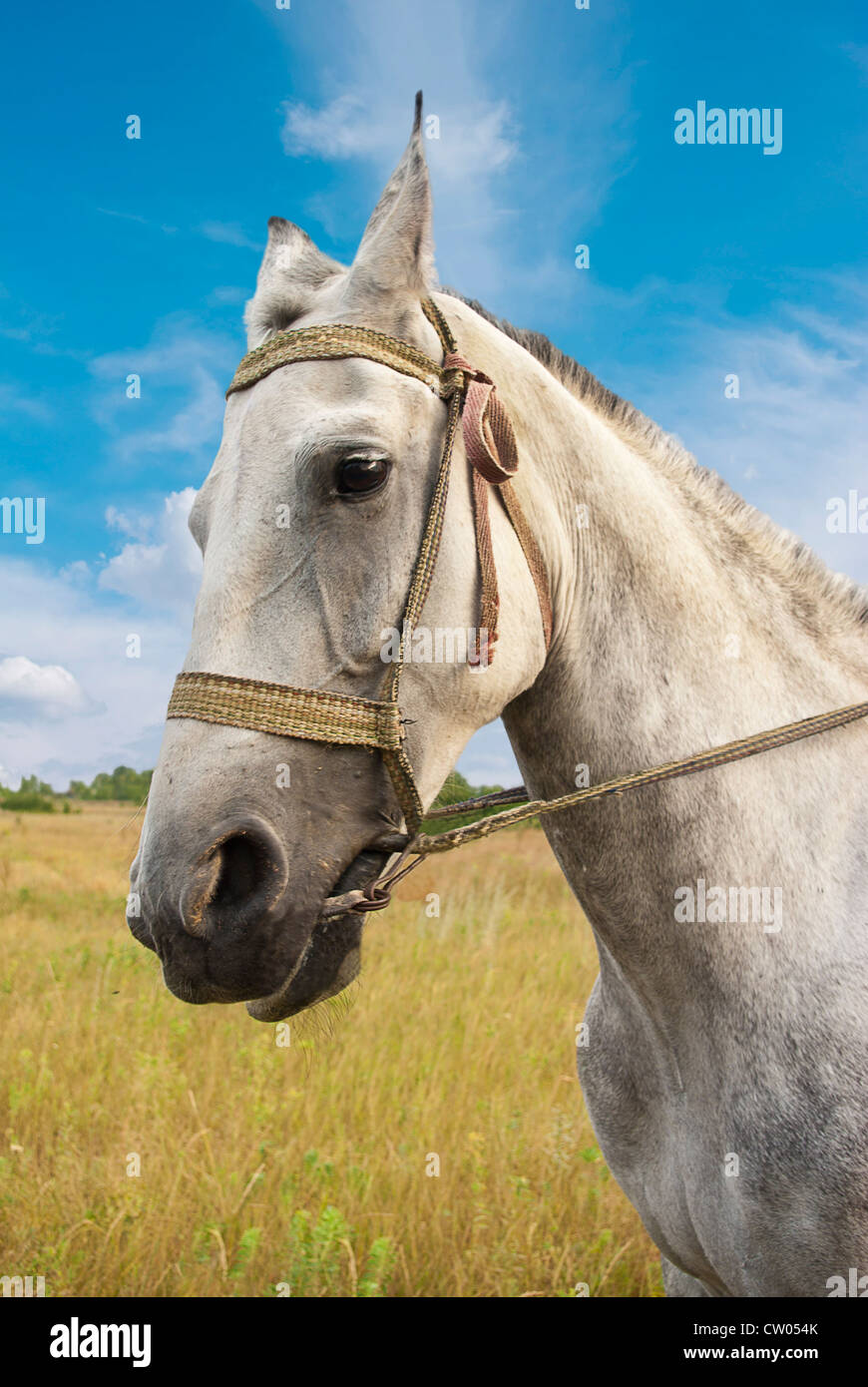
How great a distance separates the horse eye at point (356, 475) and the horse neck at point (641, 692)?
47cm

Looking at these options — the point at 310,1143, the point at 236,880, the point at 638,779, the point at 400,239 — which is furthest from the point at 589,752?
the point at 310,1143

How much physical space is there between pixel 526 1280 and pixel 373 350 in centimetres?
369

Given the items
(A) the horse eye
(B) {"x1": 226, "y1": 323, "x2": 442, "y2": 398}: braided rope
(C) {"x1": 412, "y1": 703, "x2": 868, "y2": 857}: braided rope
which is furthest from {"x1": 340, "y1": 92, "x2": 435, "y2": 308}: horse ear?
(C) {"x1": 412, "y1": 703, "x2": 868, "y2": 857}: braided rope

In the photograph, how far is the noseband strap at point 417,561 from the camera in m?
1.73

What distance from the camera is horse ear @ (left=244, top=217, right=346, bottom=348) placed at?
216 centimetres

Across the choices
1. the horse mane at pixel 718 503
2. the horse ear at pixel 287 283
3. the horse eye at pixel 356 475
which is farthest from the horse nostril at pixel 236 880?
the horse mane at pixel 718 503

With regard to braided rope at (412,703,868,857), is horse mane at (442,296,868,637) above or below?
above

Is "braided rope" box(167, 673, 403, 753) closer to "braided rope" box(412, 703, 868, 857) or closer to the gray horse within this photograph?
the gray horse

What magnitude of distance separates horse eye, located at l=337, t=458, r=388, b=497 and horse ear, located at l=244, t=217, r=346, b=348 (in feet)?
1.94

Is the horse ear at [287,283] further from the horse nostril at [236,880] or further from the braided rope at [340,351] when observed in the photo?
the horse nostril at [236,880]

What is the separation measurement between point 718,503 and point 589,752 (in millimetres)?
935

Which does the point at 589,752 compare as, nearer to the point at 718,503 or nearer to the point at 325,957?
the point at 325,957

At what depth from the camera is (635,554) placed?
2.22 m
